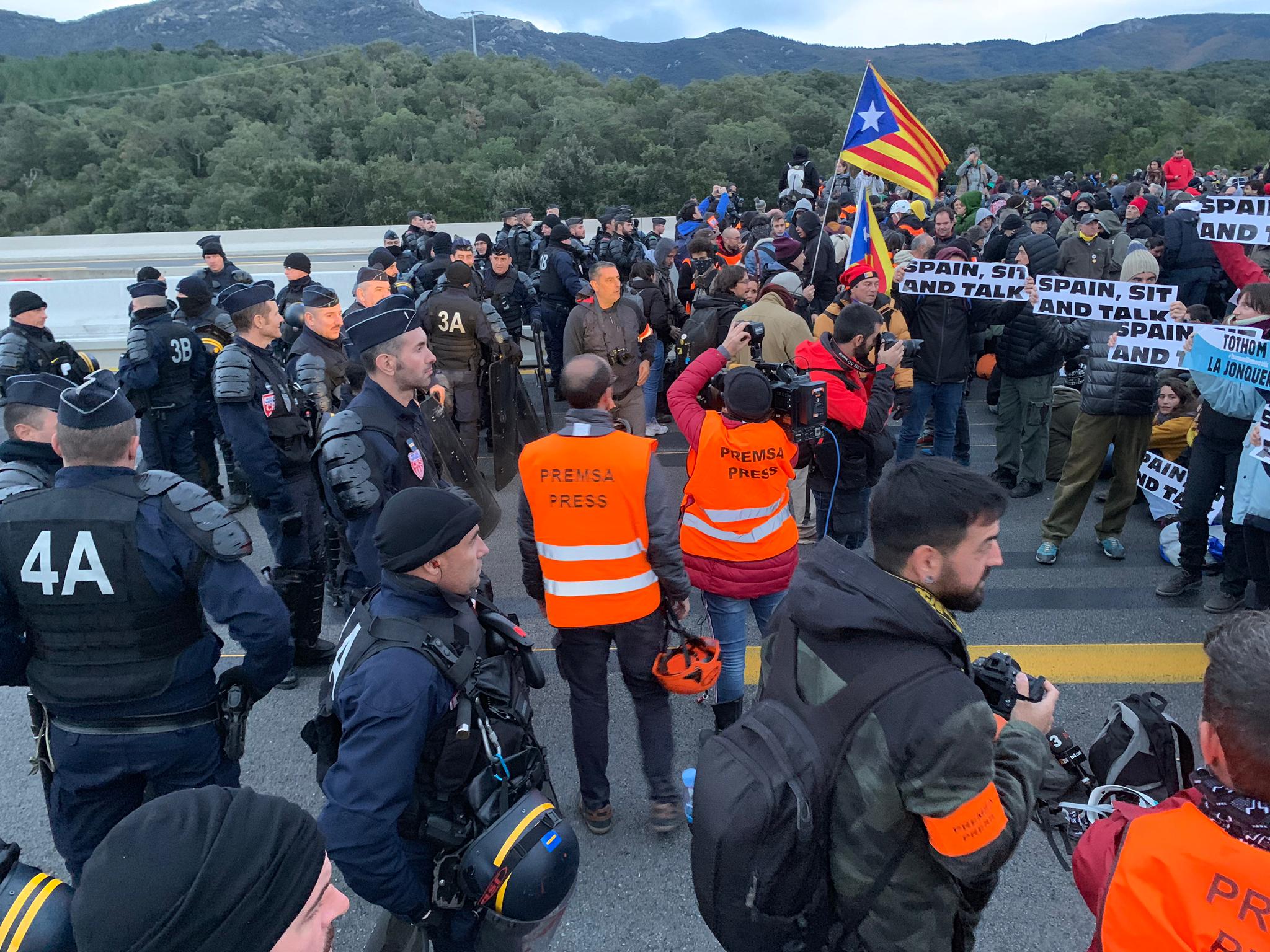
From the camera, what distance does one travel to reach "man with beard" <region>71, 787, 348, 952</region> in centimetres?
113

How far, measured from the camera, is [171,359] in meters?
6.54

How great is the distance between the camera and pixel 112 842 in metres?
1.19

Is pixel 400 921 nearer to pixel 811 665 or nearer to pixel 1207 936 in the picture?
pixel 811 665

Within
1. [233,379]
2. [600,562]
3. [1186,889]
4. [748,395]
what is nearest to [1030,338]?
[748,395]

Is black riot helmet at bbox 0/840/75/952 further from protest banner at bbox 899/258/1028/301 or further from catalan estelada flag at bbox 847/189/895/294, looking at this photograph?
protest banner at bbox 899/258/1028/301

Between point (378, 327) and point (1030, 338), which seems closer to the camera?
point (378, 327)

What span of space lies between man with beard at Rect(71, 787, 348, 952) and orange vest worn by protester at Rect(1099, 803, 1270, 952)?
1.36 metres

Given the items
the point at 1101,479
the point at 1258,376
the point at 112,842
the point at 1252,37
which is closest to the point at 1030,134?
the point at 1101,479

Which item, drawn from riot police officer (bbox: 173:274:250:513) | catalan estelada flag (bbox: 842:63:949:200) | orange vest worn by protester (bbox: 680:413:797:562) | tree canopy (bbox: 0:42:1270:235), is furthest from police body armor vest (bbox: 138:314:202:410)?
tree canopy (bbox: 0:42:1270:235)

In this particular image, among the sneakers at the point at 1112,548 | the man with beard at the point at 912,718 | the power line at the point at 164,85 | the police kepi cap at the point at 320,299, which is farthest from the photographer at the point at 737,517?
the power line at the point at 164,85

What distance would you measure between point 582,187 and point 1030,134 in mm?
19678

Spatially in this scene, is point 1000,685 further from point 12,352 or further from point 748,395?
point 12,352

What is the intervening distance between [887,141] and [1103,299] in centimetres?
248

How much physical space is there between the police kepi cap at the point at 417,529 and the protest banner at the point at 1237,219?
530cm
